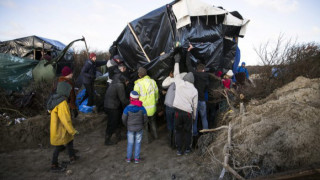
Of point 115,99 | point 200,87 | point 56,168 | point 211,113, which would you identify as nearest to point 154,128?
point 115,99

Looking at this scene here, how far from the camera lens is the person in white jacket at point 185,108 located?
500cm

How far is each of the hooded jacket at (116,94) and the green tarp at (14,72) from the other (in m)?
5.37

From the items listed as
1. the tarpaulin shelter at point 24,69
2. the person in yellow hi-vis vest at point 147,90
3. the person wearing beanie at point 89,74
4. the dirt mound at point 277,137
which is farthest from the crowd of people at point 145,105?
the tarpaulin shelter at point 24,69

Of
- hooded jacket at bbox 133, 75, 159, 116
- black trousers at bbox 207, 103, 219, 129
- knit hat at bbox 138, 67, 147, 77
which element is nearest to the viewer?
hooded jacket at bbox 133, 75, 159, 116

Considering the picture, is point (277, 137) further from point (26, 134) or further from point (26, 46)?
point (26, 46)

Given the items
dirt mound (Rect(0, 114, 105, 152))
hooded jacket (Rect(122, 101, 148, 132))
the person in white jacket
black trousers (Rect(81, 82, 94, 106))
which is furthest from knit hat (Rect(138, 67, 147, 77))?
dirt mound (Rect(0, 114, 105, 152))

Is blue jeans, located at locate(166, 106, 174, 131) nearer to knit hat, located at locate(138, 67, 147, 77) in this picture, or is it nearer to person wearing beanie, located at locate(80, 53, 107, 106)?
knit hat, located at locate(138, 67, 147, 77)

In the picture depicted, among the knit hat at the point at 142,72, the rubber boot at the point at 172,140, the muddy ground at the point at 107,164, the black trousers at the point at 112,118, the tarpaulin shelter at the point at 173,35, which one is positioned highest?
the tarpaulin shelter at the point at 173,35

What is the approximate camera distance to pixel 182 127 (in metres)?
5.12

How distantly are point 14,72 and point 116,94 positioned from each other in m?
5.93

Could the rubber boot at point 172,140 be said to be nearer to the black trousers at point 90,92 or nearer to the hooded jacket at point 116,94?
the hooded jacket at point 116,94

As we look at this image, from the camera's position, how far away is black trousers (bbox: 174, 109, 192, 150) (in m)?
5.00

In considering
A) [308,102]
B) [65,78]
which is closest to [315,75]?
[308,102]

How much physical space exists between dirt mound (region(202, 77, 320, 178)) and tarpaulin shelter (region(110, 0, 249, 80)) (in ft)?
7.97
